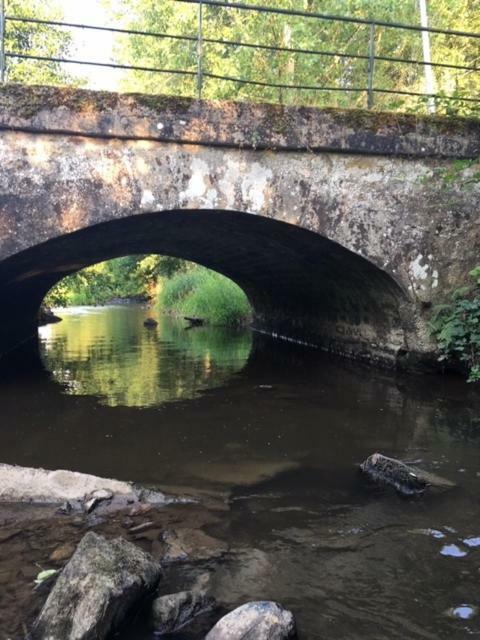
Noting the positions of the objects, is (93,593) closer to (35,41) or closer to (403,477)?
(403,477)

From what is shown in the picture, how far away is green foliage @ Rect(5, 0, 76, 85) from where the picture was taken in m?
18.6

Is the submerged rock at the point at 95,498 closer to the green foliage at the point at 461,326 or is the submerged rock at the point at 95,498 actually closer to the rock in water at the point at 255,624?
the rock in water at the point at 255,624

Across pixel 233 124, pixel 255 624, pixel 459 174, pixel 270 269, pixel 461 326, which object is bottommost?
pixel 255 624

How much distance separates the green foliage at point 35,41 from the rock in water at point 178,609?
1858cm

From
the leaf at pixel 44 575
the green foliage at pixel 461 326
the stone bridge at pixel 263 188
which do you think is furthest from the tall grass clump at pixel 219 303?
the leaf at pixel 44 575

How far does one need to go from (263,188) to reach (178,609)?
494cm

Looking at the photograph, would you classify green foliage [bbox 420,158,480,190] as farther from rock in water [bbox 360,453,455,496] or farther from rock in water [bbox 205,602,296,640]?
rock in water [bbox 205,602,296,640]

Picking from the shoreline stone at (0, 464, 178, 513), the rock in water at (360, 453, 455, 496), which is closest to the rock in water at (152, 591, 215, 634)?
the shoreline stone at (0, 464, 178, 513)

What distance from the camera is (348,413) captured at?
628cm

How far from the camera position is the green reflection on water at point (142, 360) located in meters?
7.58

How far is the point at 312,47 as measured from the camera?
15141 millimetres

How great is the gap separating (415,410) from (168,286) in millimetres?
18812

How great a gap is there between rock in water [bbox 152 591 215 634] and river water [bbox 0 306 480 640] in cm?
7

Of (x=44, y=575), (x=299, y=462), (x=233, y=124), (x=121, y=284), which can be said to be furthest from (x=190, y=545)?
(x=121, y=284)
